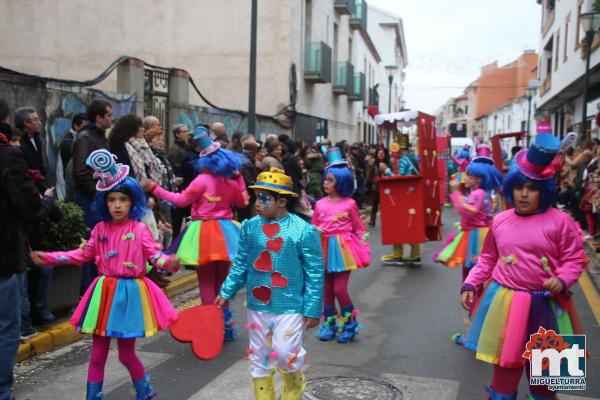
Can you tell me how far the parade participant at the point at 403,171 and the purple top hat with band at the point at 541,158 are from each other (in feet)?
20.2

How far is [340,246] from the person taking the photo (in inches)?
247

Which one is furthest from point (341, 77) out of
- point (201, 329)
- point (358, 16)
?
point (201, 329)

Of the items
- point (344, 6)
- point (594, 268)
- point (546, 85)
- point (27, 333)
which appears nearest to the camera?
point (27, 333)

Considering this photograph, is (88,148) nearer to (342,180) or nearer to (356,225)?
(342,180)

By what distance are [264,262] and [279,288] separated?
0.20 metres

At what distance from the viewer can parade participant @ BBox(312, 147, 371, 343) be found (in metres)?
6.22

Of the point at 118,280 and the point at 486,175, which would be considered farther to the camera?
the point at 486,175

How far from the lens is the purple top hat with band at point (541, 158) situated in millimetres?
3836

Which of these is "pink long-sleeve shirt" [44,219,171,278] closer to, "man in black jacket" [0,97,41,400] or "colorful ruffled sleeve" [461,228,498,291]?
"man in black jacket" [0,97,41,400]

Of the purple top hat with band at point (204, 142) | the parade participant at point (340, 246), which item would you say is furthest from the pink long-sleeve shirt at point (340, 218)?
the purple top hat with band at point (204, 142)

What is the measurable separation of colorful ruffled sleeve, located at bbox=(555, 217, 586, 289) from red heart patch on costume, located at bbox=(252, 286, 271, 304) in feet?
5.80

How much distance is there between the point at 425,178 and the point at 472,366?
16.5 ft

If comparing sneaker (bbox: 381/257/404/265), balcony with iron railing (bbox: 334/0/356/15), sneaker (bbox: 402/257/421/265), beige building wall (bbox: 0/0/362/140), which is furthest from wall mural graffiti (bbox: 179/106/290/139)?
balcony with iron railing (bbox: 334/0/356/15)

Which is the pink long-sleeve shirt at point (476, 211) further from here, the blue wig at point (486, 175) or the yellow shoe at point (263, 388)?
the yellow shoe at point (263, 388)
